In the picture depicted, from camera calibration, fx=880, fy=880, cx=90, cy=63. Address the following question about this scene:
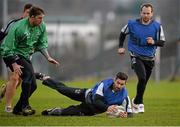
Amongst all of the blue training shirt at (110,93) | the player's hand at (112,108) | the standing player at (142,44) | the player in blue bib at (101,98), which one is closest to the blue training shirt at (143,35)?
the standing player at (142,44)

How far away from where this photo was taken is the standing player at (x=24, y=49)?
48.6 feet

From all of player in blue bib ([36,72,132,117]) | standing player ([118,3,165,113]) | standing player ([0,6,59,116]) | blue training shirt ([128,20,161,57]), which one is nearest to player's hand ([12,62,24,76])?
standing player ([0,6,59,116])

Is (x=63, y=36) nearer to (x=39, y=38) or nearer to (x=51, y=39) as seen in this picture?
(x=51, y=39)

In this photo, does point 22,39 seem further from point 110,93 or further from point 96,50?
point 96,50

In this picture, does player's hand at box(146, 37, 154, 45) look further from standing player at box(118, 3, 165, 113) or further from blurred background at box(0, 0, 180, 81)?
blurred background at box(0, 0, 180, 81)

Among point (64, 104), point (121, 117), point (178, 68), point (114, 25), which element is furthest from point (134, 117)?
point (114, 25)

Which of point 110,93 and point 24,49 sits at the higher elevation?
point 24,49

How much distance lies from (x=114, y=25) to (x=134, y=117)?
105 feet

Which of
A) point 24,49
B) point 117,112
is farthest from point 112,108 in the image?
point 24,49

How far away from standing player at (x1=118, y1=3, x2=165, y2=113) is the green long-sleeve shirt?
169 cm

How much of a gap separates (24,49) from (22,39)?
0.68 ft

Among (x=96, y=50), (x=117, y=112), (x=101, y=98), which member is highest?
(x=101, y=98)

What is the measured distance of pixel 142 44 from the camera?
16156 millimetres

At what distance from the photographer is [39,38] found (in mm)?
15445
